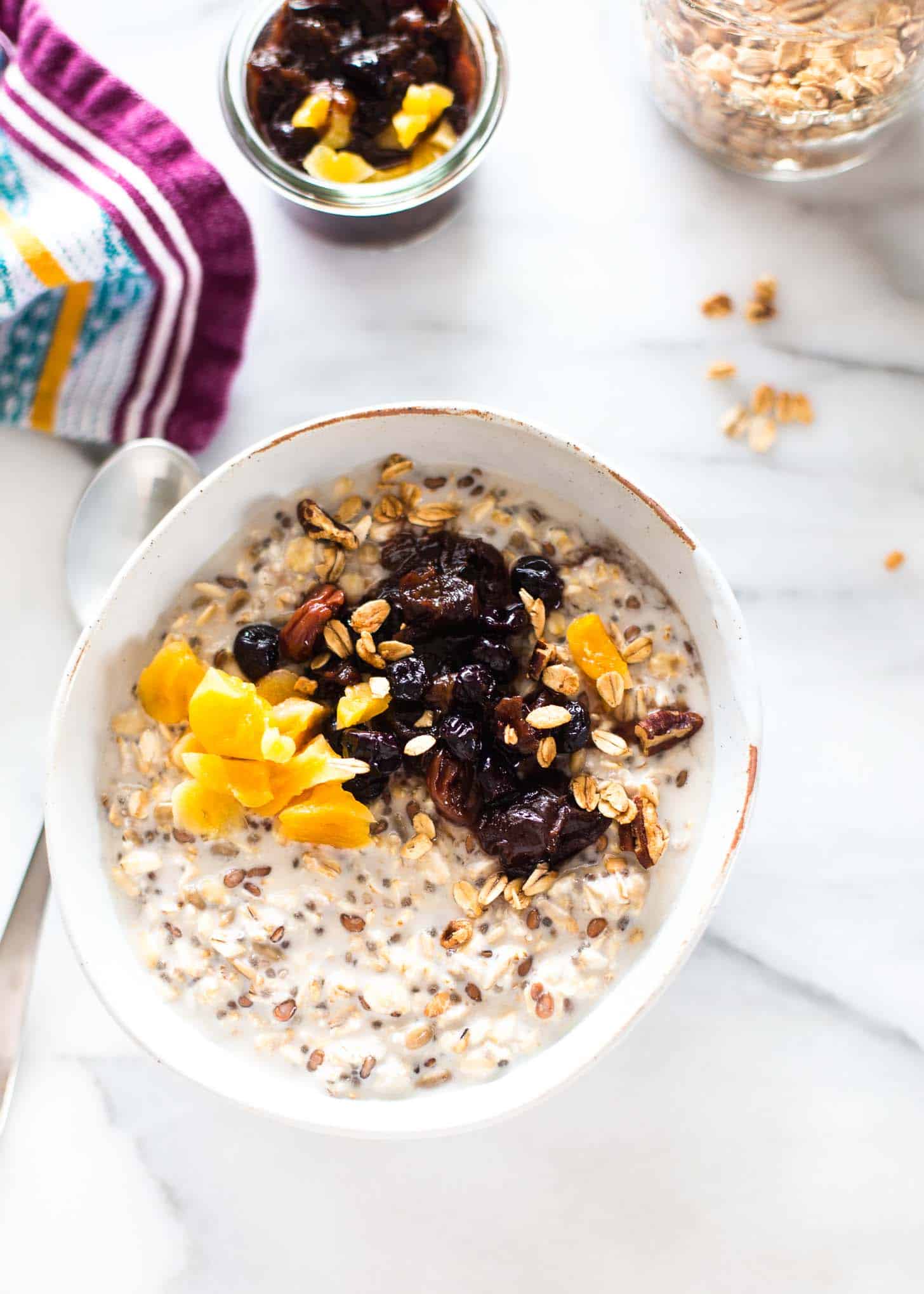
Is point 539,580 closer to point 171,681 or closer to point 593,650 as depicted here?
point 593,650

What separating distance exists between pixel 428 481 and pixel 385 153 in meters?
0.33

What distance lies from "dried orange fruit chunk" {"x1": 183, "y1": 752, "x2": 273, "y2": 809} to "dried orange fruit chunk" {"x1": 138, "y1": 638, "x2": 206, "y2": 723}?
0.06 meters

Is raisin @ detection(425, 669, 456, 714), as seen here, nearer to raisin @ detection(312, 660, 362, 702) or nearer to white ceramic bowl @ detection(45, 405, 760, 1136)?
raisin @ detection(312, 660, 362, 702)

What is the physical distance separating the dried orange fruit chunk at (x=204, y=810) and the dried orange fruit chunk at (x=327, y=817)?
5 cm

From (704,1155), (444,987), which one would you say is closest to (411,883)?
(444,987)

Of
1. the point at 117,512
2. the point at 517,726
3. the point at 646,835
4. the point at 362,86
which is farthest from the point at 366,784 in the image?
the point at 362,86

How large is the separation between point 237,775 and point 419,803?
0.17 m

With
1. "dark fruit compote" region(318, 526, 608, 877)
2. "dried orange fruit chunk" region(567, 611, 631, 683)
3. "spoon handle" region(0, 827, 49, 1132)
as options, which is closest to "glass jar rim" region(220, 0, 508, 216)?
"dark fruit compote" region(318, 526, 608, 877)

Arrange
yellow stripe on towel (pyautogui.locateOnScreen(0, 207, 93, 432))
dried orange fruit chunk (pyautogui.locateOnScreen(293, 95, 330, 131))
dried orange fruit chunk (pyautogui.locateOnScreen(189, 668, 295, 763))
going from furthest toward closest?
1. yellow stripe on towel (pyautogui.locateOnScreen(0, 207, 93, 432))
2. dried orange fruit chunk (pyautogui.locateOnScreen(293, 95, 330, 131))
3. dried orange fruit chunk (pyautogui.locateOnScreen(189, 668, 295, 763))

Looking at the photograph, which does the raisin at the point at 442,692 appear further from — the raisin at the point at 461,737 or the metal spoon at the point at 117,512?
the metal spoon at the point at 117,512

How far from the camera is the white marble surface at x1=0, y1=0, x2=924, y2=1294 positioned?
1.24 m

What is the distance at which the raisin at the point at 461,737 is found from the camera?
3.42 feet

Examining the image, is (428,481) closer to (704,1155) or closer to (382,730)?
(382,730)

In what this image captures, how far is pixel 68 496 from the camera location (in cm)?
126
